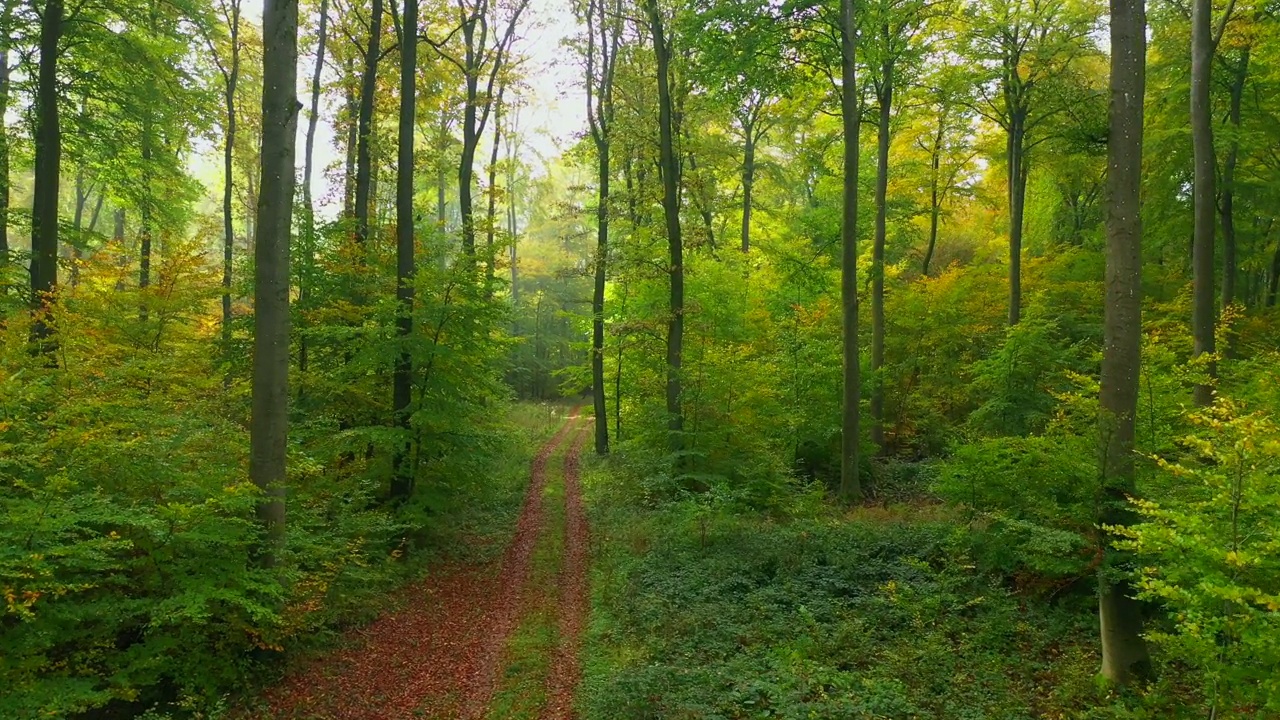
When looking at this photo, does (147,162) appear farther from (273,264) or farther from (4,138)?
(273,264)

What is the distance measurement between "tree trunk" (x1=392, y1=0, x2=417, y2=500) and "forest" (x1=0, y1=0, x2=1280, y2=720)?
77 mm

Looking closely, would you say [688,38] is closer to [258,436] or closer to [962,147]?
[258,436]

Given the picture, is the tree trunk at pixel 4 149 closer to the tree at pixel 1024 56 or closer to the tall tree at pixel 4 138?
the tall tree at pixel 4 138

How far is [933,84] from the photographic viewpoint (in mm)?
17266

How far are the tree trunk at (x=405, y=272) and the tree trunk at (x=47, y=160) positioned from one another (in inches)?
254

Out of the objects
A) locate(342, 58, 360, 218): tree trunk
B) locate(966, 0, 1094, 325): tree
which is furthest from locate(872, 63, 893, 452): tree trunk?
locate(342, 58, 360, 218): tree trunk

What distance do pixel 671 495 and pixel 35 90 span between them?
50.8 feet

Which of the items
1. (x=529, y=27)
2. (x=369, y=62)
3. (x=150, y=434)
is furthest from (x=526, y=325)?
(x=150, y=434)

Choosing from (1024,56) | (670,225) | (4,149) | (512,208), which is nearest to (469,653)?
(670,225)

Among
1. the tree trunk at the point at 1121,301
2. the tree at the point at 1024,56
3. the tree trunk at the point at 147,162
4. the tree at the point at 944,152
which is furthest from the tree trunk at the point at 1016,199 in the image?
the tree trunk at the point at 147,162

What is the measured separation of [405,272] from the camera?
11.2 metres

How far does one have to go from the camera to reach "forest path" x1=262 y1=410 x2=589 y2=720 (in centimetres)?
656

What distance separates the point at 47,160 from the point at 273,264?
28.9 feet

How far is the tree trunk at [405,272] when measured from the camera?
10.8 m
